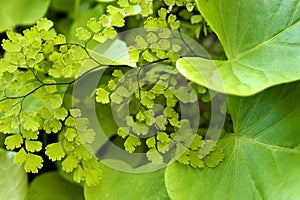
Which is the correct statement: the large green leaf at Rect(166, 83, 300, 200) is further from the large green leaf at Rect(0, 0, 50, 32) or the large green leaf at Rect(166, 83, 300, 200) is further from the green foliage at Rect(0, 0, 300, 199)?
the large green leaf at Rect(0, 0, 50, 32)

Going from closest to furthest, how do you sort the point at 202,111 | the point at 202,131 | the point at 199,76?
1. the point at 199,76
2. the point at 202,131
3. the point at 202,111

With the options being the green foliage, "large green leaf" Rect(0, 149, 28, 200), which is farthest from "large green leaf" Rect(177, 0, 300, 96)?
"large green leaf" Rect(0, 149, 28, 200)

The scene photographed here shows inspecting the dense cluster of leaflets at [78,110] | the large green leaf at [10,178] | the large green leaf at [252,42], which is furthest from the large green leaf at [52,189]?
the large green leaf at [252,42]

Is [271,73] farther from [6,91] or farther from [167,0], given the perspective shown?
[6,91]

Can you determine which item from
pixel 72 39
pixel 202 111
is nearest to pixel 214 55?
pixel 202 111

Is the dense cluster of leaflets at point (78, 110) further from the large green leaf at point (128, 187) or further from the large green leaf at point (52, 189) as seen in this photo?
the large green leaf at point (52, 189)
